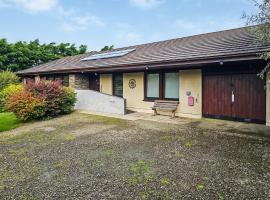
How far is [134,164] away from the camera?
577 cm

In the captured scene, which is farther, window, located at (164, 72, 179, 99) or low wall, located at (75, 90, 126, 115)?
low wall, located at (75, 90, 126, 115)

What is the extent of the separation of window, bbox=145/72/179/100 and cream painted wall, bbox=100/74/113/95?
3290mm

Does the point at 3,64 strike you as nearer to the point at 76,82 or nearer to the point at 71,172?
the point at 76,82

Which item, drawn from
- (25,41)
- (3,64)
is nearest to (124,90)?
(3,64)

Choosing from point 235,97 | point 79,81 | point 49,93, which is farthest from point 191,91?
point 79,81

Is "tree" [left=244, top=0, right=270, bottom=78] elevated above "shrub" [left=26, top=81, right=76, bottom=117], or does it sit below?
above

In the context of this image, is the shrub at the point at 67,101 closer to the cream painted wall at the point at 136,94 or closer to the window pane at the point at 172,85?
the cream painted wall at the point at 136,94

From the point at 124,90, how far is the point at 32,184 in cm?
1102

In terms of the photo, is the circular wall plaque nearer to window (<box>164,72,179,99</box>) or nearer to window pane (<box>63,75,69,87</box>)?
window (<box>164,72,179,99</box>)

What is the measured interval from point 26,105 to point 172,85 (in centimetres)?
782

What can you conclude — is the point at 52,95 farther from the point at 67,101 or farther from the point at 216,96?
the point at 216,96

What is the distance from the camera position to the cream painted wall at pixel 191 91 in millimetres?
11891

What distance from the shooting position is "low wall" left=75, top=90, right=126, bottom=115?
13.7 m

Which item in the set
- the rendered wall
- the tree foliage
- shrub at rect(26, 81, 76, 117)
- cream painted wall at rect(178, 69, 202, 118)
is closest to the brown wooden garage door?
cream painted wall at rect(178, 69, 202, 118)
